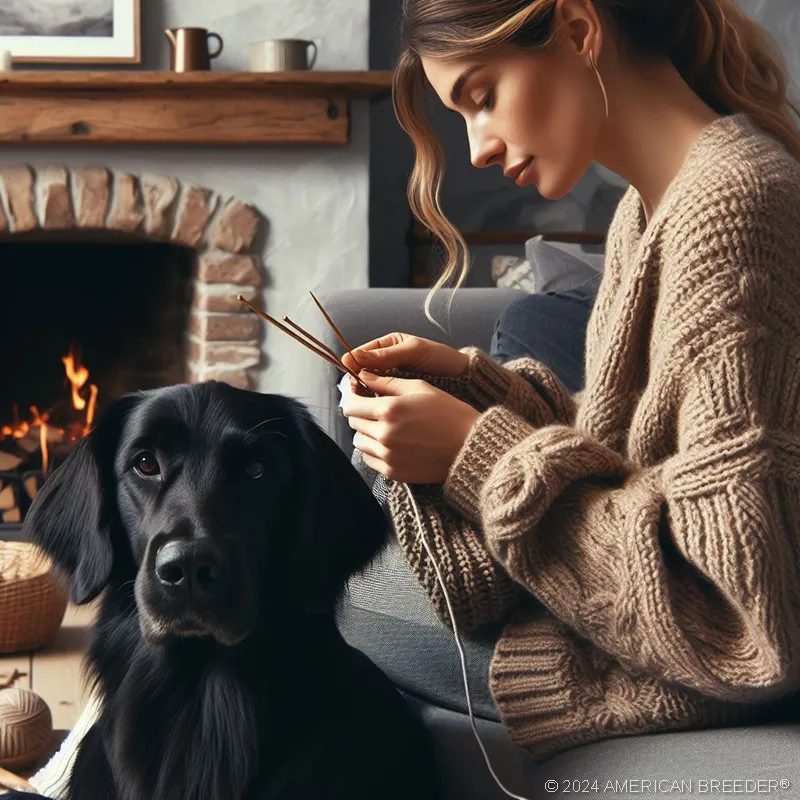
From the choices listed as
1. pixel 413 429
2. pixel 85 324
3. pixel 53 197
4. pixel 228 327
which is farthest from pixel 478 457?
pixel 85 324

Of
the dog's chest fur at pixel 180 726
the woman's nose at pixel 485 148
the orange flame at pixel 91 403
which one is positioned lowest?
the orange flame at pixel 91 403

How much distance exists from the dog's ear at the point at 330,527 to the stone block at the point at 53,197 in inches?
80.8

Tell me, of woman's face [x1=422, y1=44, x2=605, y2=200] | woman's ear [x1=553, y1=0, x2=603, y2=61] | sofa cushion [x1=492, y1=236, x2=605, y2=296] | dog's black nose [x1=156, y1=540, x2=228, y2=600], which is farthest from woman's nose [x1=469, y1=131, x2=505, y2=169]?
sofa cushion [x1=492, y1=236, x2=605, y2=296]

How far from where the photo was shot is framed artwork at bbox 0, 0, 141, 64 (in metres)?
2.91

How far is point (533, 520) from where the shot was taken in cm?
96

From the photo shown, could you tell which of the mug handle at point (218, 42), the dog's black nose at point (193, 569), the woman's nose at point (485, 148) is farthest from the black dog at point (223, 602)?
the mug handle at point (218, 42)

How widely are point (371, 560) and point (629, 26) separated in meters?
0.62

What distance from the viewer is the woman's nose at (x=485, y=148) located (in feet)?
3.68

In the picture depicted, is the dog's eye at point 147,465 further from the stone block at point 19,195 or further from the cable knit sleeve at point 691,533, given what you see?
the stone block at point 19,195

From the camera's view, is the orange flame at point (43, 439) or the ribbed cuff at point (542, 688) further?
the orange flame at point (43, 439)

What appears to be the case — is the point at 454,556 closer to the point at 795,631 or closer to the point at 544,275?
the point at 795,631

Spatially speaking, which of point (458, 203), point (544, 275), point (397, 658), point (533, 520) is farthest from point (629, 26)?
point (458, 203)

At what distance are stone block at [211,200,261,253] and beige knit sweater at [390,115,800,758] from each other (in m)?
2.04
